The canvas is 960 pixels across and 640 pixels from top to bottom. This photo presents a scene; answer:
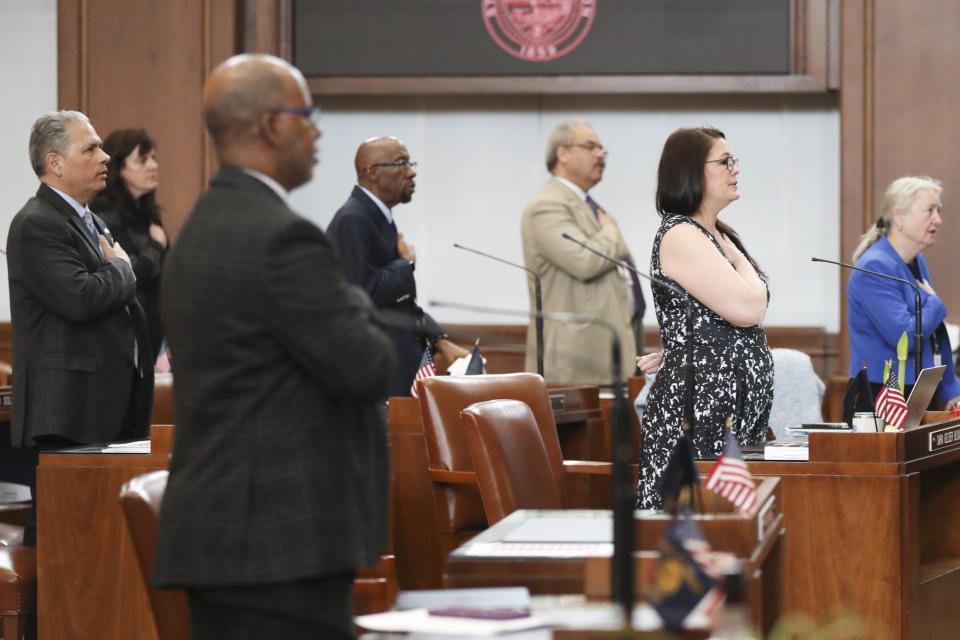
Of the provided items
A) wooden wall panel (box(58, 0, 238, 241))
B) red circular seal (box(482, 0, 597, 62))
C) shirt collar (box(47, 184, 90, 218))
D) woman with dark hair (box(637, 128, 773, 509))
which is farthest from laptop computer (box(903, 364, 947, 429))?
wooden wall panel (box(58, 0, 238, 241))

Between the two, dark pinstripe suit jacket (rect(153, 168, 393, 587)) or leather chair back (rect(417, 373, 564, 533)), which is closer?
dark pinstripe suit jacket (rect(153, 168, 393, 587))

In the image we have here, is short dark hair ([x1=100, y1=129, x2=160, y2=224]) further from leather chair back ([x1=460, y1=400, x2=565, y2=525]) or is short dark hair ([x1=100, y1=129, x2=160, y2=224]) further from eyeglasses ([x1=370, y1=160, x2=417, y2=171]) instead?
leather chair back ([x1=460, y1=400, x2=565, y2=525])

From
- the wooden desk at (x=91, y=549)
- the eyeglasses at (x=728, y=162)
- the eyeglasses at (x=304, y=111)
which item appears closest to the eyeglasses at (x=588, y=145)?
the eyeglasses at (x=728, y=162)

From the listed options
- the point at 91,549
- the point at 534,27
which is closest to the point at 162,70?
the point at 534,27

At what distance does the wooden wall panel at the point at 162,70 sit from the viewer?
20.5ft

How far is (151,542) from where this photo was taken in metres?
1.91

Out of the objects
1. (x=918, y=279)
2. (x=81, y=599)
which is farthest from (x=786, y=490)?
(x=918, y=279)

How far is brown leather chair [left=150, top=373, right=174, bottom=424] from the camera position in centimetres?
384

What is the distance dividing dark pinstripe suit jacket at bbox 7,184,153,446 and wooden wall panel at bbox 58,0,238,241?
276 centimetres

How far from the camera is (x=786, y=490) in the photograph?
118 inches

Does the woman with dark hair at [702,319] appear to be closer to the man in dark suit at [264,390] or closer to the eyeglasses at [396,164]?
the eyeglasses at [396,164]

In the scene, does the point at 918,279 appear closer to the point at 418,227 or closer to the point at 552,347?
the point at 552,347

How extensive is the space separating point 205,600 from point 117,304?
1884 millimetres

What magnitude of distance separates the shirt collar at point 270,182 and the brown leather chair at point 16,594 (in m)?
1.73
